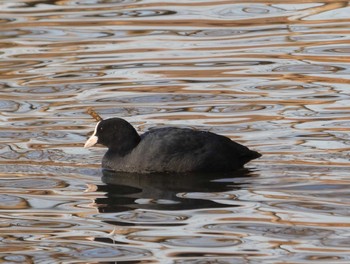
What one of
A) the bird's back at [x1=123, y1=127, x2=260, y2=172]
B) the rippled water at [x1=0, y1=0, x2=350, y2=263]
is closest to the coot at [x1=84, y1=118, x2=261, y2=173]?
the bird's back at [x1=123, y1=127, x2=260, y2=172]

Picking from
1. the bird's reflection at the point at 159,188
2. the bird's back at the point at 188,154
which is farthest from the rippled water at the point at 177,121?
the bird's back at the point at 188,154

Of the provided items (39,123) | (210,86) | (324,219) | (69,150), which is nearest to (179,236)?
(324,219)

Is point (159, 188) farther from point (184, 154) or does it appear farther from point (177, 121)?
point (177, 121)

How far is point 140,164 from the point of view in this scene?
35.3 feet

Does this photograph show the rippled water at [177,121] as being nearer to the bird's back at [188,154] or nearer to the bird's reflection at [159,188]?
the bird's reflection at [159,188]

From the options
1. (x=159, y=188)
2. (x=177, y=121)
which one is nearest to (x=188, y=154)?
(x=159, y=188)

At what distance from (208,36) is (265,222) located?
828 centimetres

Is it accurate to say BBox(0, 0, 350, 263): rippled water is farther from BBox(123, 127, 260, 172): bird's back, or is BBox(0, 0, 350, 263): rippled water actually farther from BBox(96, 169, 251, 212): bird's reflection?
BBox(123, 127, 260, 172): bird's back

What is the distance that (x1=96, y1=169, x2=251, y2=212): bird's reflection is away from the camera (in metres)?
9.58

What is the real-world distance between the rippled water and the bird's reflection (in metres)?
0.02

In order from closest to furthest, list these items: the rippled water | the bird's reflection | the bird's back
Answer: the rippled water, the bird's reflection, the bird's back

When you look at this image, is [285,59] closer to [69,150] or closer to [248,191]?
[69,150]

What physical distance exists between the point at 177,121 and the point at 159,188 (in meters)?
2.35

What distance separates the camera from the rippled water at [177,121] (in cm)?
850
